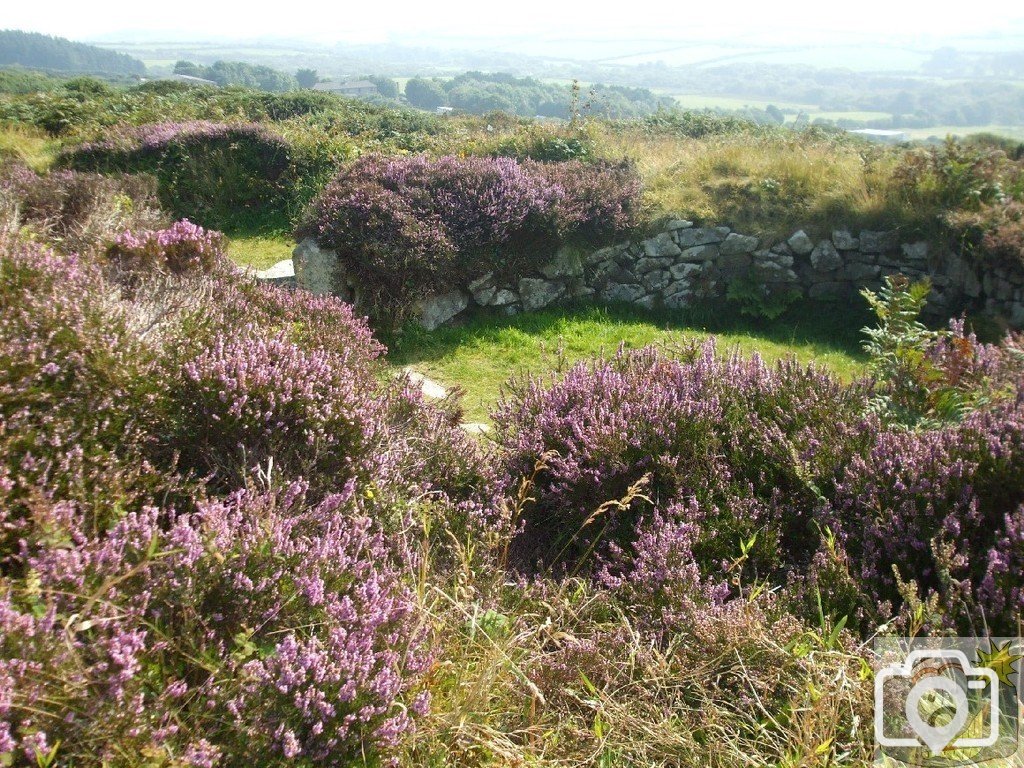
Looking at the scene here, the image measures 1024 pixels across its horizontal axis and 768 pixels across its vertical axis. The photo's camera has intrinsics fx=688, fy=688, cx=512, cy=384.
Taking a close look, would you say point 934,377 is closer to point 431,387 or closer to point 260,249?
point 431,387

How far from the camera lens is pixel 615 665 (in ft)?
8.64

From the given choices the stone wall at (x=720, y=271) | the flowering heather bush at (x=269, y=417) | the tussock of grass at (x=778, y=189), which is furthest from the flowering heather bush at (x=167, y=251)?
the tussock of grass at (x=778, y=189)

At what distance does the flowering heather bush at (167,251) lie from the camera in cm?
589

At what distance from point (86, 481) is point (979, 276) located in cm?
970

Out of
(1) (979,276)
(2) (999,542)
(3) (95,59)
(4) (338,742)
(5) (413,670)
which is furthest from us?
(3) (95,59)

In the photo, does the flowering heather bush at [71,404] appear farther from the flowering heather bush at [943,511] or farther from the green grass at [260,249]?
the green grass at [260,249]

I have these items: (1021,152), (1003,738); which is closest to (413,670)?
(1003,738)

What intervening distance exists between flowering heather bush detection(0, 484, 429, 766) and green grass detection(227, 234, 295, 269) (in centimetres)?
828

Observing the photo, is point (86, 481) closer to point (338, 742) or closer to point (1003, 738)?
point (338, 742)

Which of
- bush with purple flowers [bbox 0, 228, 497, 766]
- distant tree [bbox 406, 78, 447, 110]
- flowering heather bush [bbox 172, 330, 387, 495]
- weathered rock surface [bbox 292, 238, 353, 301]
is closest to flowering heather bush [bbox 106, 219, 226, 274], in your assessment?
weathered rock surface [bbox 292, 238, 353, 301]

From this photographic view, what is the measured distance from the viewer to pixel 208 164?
Result: 1195cm

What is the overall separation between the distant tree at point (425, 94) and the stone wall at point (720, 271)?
32.3 meters

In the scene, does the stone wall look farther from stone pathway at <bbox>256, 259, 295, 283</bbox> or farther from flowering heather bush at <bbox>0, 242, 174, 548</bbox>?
flowering heather bush at <bbox>0, 242, 174, 548</bbox>

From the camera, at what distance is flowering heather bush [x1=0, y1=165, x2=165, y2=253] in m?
6.69
